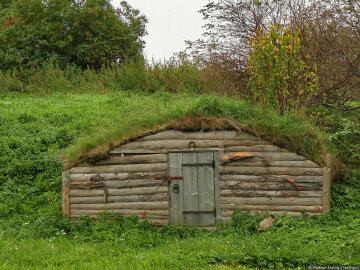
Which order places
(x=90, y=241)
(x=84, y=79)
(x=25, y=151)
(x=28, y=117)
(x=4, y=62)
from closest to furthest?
(x=90, y=241), (x=25, y=151), (x=28, y=117), (x=84, y=79), (x=4, y=62)

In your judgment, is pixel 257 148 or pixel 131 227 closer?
pixel 131 227

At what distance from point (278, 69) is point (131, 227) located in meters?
5.91

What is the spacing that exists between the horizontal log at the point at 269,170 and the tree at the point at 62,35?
17365mm

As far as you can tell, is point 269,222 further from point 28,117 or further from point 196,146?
point 28,117

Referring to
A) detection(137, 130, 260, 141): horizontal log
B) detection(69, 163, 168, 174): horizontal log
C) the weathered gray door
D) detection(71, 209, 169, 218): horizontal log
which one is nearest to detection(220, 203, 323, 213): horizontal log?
the weathered gray door

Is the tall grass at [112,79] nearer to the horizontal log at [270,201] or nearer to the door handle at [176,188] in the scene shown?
the door handle at [176,188]

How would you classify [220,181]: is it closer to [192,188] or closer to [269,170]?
[192,188]

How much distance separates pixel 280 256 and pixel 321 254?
729mm

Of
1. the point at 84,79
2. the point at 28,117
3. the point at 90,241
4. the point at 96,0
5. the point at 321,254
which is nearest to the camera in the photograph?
the point at 321,254

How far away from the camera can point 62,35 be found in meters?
26.3

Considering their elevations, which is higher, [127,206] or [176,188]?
[176,188]

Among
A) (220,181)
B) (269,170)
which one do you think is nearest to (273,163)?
(269,170)

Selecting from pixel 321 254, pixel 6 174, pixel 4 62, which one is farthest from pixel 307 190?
pixel 4 62

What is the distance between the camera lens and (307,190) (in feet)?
31.5
